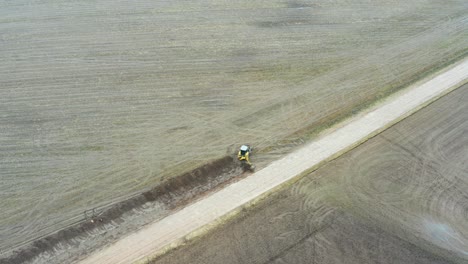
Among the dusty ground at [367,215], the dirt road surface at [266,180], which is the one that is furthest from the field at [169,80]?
the dusty ground at [367,215]

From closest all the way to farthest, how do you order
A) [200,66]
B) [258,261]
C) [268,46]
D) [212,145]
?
[258,261] → [212,145] → [200,66] → [268,46]

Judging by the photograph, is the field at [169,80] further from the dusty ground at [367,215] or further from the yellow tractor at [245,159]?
the dusty ground at [367,215]

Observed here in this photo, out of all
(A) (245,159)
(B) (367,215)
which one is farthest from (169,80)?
(B) (367,215)

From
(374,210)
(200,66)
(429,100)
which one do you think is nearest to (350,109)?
(429,100)

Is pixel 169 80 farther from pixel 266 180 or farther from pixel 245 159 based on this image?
pixel 266 180

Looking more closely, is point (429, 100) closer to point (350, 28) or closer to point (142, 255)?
point (350, 28)

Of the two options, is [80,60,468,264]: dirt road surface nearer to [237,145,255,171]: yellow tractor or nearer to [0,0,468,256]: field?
[237,145,255,171]: yellow tractor
